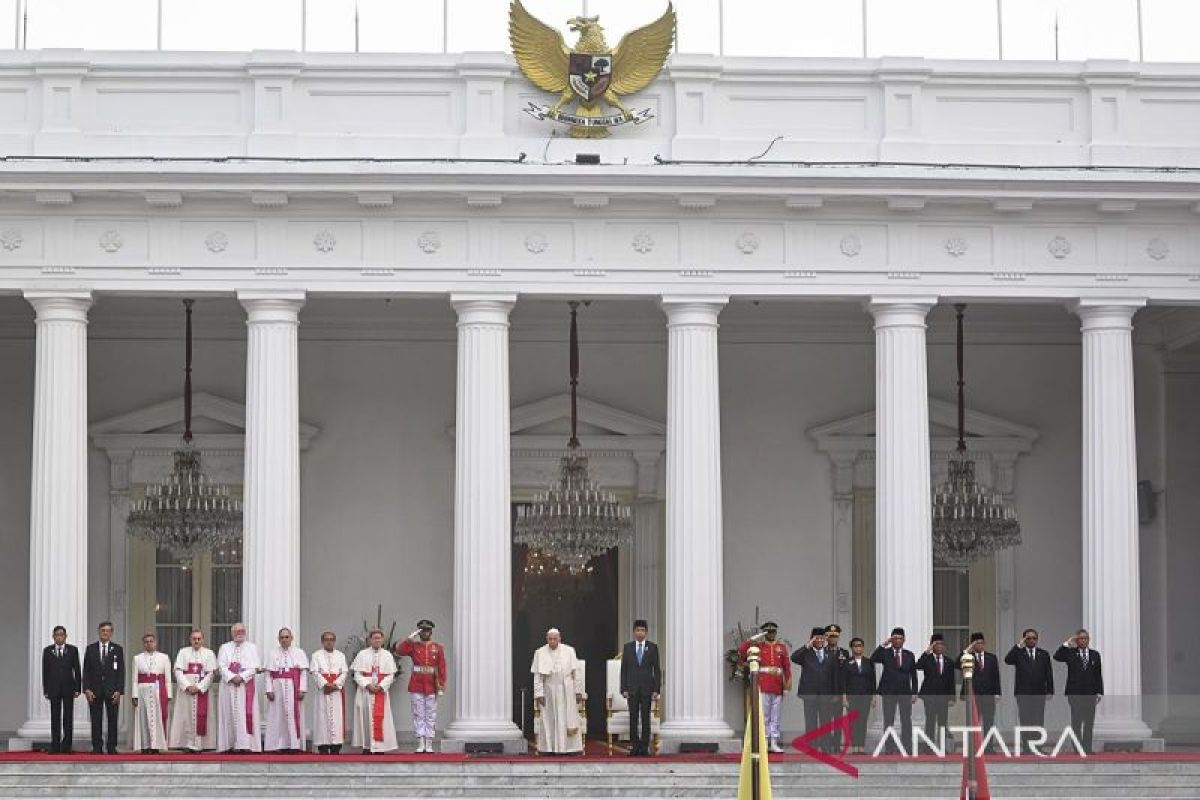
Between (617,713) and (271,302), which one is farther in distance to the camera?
(617,713)

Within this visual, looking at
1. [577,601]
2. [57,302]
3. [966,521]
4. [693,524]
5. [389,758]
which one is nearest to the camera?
[389,758]

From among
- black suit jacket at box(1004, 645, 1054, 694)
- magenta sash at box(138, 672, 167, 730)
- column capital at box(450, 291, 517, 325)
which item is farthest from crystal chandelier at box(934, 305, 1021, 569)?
magenta sash at box(138, 672, 167, 730)

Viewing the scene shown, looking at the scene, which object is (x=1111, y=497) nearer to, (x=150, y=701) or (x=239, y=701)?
(x=239, y=701)

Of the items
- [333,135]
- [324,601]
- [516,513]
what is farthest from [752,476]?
[333,135]

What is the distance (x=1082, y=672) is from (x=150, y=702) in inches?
394

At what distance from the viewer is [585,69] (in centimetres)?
2761

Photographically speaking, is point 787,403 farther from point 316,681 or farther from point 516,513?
point 316,681

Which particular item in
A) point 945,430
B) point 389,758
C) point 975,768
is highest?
point 945,430

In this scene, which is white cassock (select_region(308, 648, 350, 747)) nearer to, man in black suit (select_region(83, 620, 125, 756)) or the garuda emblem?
man in black suit (select_region(83, 620, 125, 756))

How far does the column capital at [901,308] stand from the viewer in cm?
2772

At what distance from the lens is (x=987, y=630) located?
31.9 m

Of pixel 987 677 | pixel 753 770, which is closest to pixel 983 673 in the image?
pixel 987 677

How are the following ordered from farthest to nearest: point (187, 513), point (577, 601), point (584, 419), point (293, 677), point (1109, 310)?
point (577, 601), point (584, 419), point (187, 513), point (1109, 310), point (293, 677)

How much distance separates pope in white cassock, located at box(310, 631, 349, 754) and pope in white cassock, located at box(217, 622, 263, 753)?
655 mm
